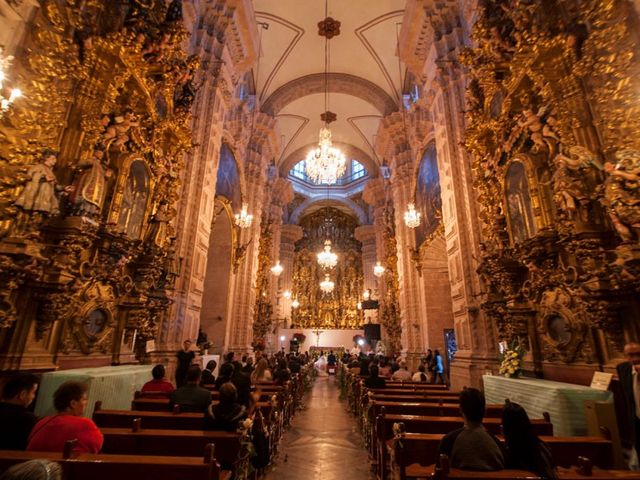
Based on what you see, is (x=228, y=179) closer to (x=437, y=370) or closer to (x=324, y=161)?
(x=324, y=161)

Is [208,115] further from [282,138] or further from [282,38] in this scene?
[282,138]

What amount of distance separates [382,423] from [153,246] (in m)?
5.22

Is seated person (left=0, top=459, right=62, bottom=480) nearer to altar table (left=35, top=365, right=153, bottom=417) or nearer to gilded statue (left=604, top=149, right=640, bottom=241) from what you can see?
altar table (left=35, top=365, right=153, bottom=417)

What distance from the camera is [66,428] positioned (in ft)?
7.24

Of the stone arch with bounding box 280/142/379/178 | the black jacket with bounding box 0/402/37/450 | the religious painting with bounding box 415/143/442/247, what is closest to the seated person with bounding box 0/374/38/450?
the black jacket with bounding box 0/402/37/450

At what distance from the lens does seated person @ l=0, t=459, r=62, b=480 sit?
3.46 ft

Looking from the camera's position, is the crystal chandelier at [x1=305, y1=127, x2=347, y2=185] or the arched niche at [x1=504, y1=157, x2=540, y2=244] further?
the crystal chandelier at [x1=305, y1=127, x2=347, y2=185]

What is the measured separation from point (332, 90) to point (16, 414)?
60.6 feet

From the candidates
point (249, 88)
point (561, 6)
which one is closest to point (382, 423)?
point (561, 6)

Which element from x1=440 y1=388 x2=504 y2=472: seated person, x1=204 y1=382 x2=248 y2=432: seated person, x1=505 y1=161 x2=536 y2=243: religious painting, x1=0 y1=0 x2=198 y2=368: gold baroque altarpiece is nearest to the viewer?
x1=440 y1=388 x2=504 y2=472: seated person

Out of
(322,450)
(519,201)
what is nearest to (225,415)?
(322,450)

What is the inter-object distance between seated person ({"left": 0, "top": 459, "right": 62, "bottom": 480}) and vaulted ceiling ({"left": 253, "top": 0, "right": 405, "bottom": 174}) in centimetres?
1651

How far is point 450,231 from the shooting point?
9016 mm

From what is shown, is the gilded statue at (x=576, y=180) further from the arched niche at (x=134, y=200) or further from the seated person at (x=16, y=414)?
the arched niche at (x=134, y=200)
